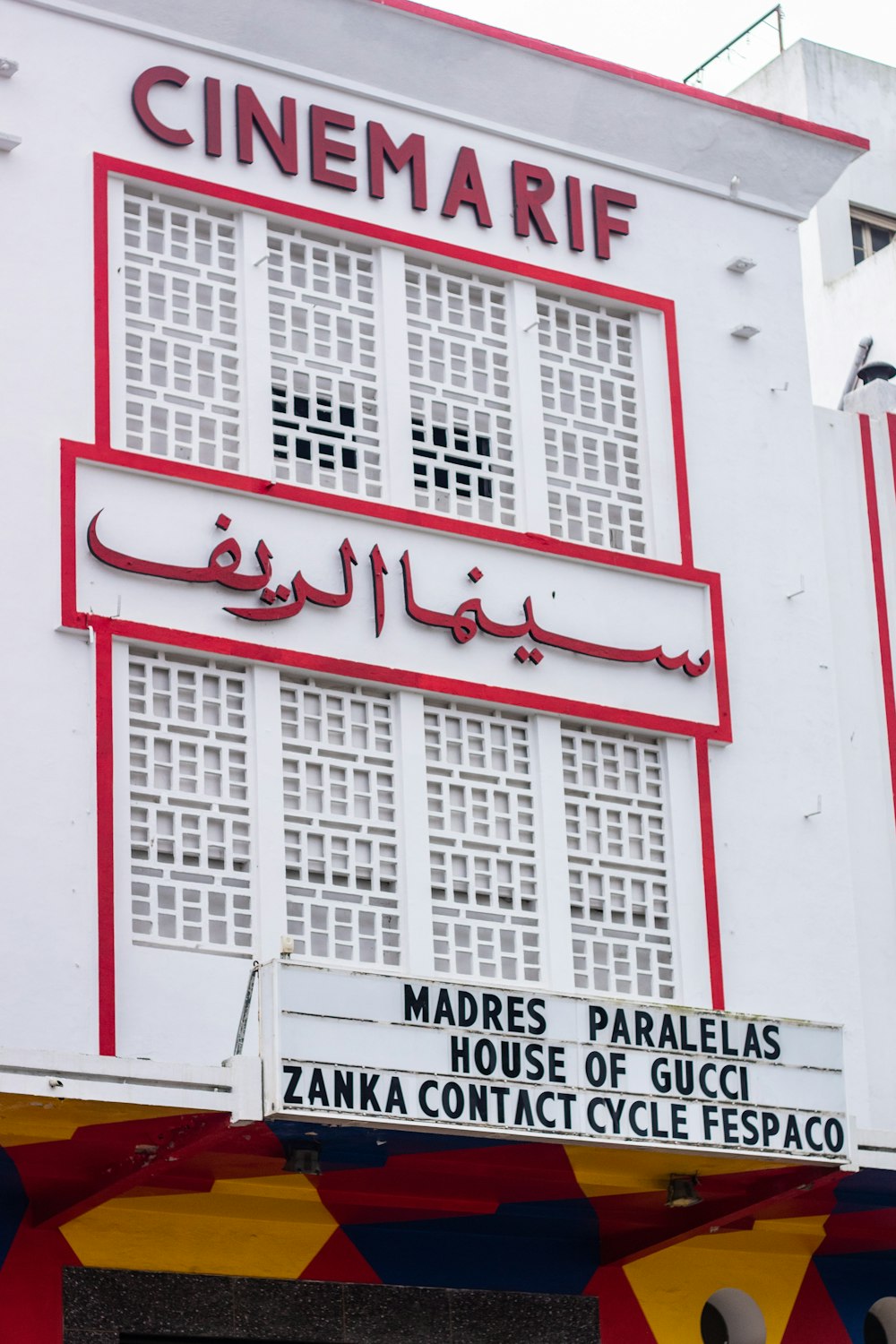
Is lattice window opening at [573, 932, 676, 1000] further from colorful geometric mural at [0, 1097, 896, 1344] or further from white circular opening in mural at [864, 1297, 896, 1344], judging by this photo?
white circular opening in mural at [864, 1297, 896, 1344]

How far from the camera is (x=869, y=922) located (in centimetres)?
1711

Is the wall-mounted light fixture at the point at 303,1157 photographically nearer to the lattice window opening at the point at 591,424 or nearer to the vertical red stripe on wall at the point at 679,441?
the lattice window opening at the point at 591,424

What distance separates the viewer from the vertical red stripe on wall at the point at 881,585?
1777 centimetres

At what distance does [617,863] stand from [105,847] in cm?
371

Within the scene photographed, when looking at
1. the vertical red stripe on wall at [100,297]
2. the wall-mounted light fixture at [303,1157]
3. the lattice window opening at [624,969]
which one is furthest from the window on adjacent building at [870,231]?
the wall-mounted light fixture at [303,1157]

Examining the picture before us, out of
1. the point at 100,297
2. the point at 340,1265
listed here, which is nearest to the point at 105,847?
the point at 340,1265

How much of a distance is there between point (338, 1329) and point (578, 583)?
17.1 ft

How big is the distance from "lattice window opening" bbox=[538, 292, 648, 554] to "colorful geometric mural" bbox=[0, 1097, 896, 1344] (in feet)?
15.1

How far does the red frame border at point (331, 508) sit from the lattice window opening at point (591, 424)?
0.24 metres

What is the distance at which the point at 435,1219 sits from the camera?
14.9 meters

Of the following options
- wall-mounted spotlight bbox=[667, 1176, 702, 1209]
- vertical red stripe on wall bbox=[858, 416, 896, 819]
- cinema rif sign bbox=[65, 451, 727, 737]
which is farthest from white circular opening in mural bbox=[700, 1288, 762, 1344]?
cinema rif sign bbox=[65, 451, 727, 737]

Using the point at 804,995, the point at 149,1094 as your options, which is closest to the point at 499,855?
the point at 804,995

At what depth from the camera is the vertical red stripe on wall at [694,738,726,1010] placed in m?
15.9

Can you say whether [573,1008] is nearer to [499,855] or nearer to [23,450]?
[499,855]
